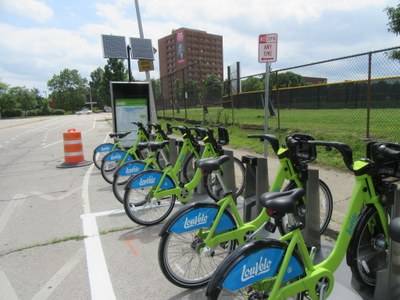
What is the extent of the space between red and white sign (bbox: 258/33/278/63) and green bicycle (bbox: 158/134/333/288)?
331 cm

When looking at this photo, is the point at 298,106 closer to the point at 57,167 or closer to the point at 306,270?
the point at 57,167

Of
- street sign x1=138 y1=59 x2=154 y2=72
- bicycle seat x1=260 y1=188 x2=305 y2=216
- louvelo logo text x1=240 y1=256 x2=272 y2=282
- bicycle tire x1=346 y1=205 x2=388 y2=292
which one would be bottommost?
bicycle tire x1=346 y1=205 x2=388 y2=292

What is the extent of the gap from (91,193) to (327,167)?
4946mm

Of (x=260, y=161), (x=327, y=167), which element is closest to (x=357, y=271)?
(x=260, y=161)

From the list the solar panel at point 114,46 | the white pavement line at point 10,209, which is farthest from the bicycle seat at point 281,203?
the solar panel at point 114,46

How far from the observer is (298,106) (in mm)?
21484

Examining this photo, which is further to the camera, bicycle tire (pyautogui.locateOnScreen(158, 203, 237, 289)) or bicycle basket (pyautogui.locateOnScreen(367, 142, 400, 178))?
bicycle tire (pyautogui.locateOnScreen(158, 203, 237, 289))

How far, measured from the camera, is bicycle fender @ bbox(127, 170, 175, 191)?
4.50 m

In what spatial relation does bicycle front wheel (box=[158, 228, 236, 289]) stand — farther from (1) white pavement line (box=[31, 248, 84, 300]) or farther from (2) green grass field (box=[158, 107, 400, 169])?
→ (2) green grass field (box=[158, 107, 400, 169])

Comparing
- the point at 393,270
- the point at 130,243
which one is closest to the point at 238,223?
the point at 393,270

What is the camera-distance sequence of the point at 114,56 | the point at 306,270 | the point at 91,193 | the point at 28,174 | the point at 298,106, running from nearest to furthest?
1. the point at 306,270
2. the point at 91,193
3. the point at 28,174
4. the point at 114,56
5. the point at 298,106

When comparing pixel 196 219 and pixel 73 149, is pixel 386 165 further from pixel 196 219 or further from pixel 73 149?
pixel 73 149

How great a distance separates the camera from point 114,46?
1132cm

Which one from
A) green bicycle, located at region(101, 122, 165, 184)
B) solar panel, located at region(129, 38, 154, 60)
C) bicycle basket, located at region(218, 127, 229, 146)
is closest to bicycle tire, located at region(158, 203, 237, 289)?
bicycle basket, located at region(218, 127, 229, 146)
